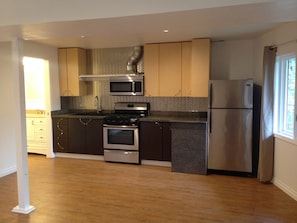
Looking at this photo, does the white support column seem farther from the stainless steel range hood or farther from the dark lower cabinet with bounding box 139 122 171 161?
the stainless steel range hood

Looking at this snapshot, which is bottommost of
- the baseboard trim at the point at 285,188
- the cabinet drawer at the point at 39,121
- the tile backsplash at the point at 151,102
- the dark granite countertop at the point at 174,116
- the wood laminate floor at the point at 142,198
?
the wood laminate floor at the point at 142,198

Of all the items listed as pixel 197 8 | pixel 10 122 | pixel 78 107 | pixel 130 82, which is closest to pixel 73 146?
pixel 78 107

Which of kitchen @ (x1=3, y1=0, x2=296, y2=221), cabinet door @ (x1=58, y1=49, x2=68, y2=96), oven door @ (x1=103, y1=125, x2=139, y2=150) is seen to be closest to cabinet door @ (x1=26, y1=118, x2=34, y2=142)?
cabinet door @ (x1=58, y1=49, x2=68, y2=96)

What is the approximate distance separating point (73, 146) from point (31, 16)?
3503mm

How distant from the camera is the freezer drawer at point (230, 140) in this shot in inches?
171

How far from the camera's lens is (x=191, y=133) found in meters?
4.59

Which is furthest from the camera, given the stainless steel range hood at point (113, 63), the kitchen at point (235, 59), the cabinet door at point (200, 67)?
the stainless steel range hood at point (113, 63)

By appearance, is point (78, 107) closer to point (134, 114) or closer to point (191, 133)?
point (134, 114)

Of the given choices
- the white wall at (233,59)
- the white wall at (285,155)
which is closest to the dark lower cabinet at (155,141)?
the white wall at (233,59)

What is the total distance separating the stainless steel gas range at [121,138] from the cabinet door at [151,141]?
0.38 ft

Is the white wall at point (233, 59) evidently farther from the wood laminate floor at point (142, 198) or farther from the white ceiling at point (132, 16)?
the white ceiling at point (132, 16)

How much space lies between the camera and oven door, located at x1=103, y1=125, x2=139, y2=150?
16.8ft

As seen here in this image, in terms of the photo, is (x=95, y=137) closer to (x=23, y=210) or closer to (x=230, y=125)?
(x=23, y=210)

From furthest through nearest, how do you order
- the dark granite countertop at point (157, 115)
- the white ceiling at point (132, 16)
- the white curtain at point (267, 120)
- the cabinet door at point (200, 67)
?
the dark granite countertop at point (157, 115) → the cabinet door at point (200, 67) → the white curtain at point (267, 120) → the white ceiling at point (132, 16)
